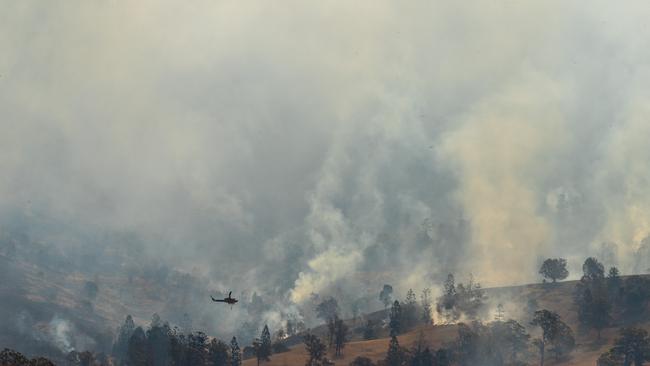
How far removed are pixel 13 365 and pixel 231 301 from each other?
5035cm

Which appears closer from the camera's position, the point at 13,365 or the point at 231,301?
the point at 231,301

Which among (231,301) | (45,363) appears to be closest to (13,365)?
(45,363)

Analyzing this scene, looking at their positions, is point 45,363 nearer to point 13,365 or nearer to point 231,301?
point 13,365

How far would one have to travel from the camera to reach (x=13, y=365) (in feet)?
441

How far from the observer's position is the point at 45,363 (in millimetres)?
142000

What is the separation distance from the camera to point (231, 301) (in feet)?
379

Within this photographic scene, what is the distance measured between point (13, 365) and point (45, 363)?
8.37 m

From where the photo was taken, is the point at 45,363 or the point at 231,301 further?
the point at 45,363

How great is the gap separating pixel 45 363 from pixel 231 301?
5169 centimetres
